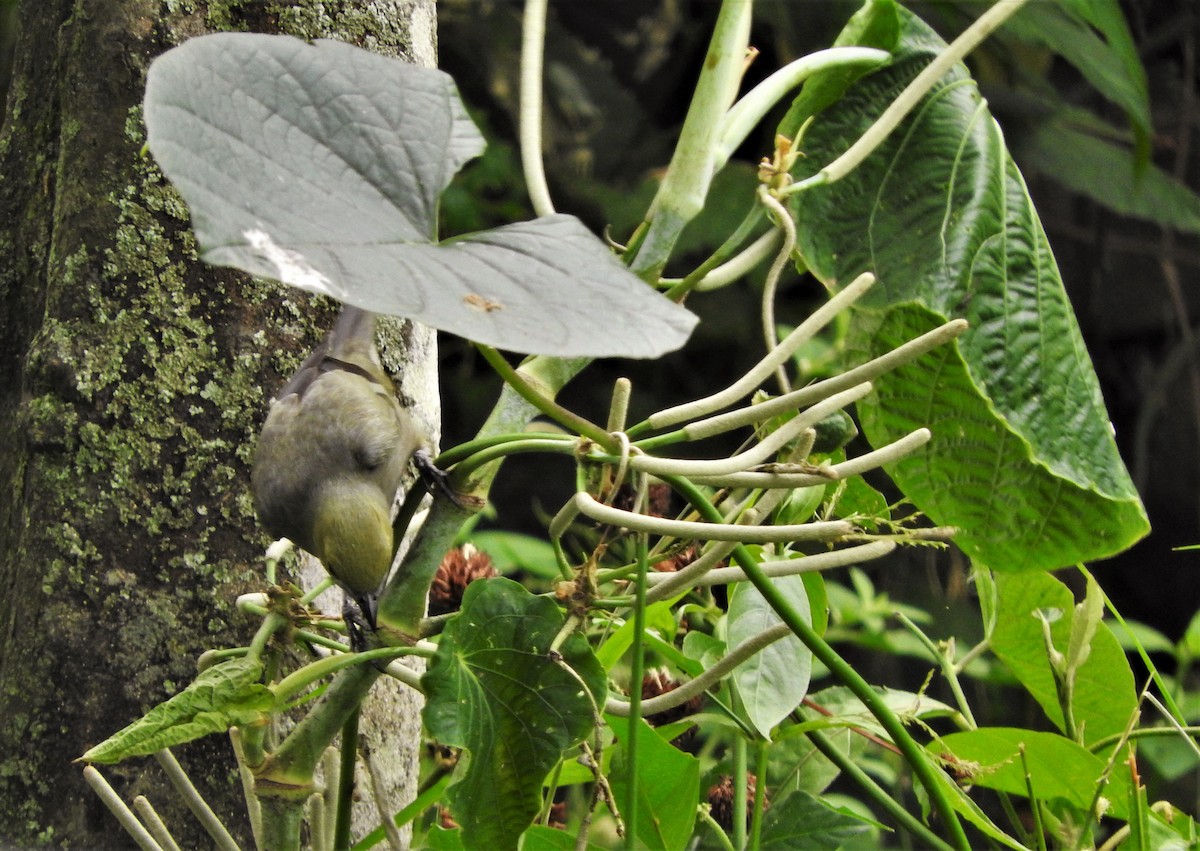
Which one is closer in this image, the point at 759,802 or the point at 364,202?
the point at 364,202

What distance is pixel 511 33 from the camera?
332cm

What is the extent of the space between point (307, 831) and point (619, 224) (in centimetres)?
221

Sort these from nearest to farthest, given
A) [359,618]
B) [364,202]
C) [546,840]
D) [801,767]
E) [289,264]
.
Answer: [289,264] < [364,202] < [546,840] < [801,767] < [359,618]

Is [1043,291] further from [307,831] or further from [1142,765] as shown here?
[1142,765]

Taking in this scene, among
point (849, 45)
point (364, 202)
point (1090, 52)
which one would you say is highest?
point (1090, 52)

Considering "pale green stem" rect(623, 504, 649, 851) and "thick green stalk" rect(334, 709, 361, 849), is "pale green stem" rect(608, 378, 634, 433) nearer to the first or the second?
"pale green stem" rect(623, 504, 649, 851)

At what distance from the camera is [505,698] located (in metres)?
0.64

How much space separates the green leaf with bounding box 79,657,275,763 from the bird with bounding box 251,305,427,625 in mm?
244

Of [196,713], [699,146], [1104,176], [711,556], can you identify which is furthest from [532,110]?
[1104,176]

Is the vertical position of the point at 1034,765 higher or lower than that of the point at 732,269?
lower

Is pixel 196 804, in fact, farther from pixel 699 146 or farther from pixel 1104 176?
pixel 1104 176

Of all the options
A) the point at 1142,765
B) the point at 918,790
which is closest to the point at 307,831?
the point at 918,790

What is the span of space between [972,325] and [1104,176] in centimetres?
236

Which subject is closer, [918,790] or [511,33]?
[918,790]
